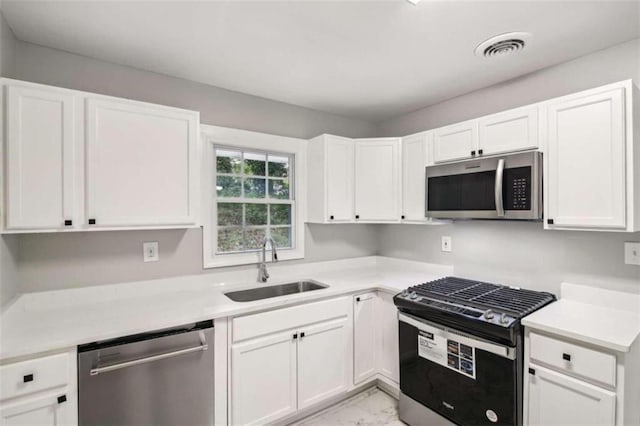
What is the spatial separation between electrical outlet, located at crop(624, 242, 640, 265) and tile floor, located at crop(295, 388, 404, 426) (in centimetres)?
176

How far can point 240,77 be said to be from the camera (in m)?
2.28

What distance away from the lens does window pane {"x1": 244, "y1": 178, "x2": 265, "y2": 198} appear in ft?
8.69

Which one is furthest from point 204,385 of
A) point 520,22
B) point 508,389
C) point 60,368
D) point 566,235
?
point 520,22

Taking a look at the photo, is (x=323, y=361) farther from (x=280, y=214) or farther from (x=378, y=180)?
(x=378, y=180)

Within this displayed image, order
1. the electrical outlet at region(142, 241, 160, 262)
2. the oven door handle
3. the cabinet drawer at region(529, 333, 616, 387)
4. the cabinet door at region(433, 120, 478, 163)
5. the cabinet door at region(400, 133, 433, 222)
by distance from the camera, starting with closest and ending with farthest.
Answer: the cabinet drawer at region(529, 333, 616, 387) < the oven door handle < the electrical outlet at region(142, 241, 160, 262) < the cabinet door at region(433, 120, 478, 163) < the cabinet door at region(400, 133, 433, 222)

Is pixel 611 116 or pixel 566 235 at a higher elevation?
pixel 611 116

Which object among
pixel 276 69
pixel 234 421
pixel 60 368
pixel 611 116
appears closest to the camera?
pixel 60 368

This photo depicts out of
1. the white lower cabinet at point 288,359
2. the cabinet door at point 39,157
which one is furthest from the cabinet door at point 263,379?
the cabinet door at point 39,157

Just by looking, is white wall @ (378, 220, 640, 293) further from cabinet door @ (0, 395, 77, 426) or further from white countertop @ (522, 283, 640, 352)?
cabinet door @ (0, 395, 77, 426)

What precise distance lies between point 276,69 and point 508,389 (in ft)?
7.94

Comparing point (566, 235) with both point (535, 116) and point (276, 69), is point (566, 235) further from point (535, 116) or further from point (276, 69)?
point (276, 69)

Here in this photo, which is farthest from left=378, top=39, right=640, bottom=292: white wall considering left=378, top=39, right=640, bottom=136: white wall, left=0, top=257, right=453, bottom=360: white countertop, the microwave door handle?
the microwave door handle

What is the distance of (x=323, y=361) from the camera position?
88.6 inches

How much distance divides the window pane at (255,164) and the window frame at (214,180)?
0.06 meters
